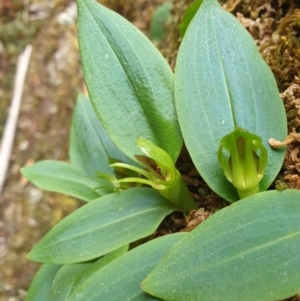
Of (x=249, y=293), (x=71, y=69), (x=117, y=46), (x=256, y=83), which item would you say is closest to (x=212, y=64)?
(x=256, y=83)

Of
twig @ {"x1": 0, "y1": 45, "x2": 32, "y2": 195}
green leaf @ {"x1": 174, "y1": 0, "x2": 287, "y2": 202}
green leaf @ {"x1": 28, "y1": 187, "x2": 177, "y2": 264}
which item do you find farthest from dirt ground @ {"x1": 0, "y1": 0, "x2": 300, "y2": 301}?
green leaf @ {"x1": 28, "y1": 187, "x2": 177, "y2": 264}

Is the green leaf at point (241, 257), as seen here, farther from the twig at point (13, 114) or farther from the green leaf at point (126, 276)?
the twig at point (13, 114)

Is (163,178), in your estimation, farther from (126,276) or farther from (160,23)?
(160,23)

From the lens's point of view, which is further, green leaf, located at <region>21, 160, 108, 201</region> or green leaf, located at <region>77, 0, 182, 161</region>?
green leaf, located at <region>21, 160, 108, 201</region>

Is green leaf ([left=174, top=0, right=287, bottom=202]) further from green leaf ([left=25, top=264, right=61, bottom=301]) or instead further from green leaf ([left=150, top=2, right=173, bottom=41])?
green leaf ([left=150, top=2, right=173, bottom=41])

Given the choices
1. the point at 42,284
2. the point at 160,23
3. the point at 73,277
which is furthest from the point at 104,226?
the point at 160,23

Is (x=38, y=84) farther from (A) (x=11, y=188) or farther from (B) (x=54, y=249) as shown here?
(B) (x=54, y=249)
